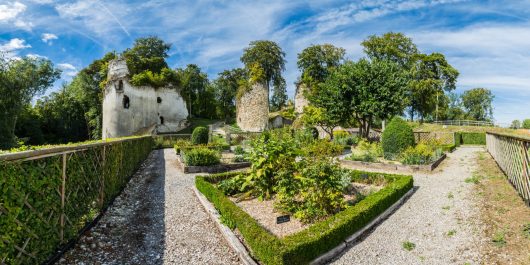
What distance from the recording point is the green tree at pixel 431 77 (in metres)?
37.4

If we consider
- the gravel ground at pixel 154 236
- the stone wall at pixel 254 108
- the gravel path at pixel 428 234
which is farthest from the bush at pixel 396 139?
the stone wall at pixel 254 108

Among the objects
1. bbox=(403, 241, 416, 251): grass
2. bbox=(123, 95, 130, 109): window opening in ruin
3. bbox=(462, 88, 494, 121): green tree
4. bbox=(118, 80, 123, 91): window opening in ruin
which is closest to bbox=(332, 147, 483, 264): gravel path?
bbox=(403, 241, 416, 251): grass

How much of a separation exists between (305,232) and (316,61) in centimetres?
3751

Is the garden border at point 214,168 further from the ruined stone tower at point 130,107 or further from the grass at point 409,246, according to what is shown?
the ruined stone tower at point 130,107

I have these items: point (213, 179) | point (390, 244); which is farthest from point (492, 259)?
point (213, 179)

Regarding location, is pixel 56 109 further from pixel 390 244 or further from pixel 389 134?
pixel 390 244

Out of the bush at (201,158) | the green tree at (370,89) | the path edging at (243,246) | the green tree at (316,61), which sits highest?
the green tree at (316,61)

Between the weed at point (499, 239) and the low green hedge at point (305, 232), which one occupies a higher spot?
the low green hedge at point (305, 232)

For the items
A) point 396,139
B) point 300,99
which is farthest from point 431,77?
point 396,139

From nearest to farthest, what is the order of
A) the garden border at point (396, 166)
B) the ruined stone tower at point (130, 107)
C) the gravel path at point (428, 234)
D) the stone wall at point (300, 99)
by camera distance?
1. the gravel path at point (428, 234)
2. the garden border at point (396, 166)
3. the ruined stone tower at point (130, 107)
4. the stone wall at point (300, 99)

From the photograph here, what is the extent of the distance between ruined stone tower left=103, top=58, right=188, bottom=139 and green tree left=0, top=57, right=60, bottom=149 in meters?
8.01

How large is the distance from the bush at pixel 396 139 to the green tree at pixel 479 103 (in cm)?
6329

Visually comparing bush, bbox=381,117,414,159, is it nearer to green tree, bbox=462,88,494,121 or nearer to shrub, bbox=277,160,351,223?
shrub, bbox=277,160,351,223

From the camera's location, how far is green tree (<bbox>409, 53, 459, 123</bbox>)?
3741 cm
